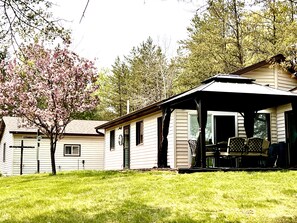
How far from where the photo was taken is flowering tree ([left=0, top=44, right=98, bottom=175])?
1512cm

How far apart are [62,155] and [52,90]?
37.7ft

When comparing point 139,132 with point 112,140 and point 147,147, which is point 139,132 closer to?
point 147,147

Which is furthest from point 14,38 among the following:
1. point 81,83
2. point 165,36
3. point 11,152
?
point 165,36

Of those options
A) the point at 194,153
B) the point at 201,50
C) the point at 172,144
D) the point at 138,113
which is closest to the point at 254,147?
the point at 194,153

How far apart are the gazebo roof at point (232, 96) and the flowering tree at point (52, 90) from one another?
391 cm

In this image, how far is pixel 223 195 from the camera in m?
7.46

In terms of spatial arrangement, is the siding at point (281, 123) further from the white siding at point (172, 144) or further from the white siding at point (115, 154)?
the white siding at point (115, 154)

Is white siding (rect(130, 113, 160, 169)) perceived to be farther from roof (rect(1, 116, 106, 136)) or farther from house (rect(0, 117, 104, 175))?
roof (rect(1, 116, 106, 136))

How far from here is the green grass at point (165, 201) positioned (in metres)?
6.40

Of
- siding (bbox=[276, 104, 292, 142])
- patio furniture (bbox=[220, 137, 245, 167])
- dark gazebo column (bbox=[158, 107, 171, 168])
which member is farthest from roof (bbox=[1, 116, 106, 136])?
patio furniture (bbox=[220, 137, 245, 167])

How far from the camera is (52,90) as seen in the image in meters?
15.1

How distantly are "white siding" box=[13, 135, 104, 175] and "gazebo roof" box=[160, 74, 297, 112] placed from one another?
14104mm

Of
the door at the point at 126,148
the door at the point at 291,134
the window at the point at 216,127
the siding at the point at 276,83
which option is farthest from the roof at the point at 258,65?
the door at the point at 126,148

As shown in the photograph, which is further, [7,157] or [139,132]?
[7,157]
